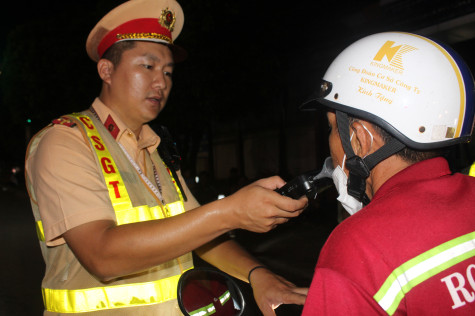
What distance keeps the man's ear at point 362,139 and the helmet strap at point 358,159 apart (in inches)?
1.4

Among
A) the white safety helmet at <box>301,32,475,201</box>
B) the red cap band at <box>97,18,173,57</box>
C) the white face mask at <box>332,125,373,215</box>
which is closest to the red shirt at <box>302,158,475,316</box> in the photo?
the white safety helmet at <box>301,32,475,201</box>

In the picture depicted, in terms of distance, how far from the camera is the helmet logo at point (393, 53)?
6.03 ft

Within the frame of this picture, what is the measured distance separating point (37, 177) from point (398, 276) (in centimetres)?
162

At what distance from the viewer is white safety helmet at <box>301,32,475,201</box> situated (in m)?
1.80

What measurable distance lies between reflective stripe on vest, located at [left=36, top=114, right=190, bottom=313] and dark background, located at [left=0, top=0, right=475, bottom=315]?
503 centimetres

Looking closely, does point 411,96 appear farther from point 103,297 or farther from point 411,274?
point 103,297

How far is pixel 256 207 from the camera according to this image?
1.66 m

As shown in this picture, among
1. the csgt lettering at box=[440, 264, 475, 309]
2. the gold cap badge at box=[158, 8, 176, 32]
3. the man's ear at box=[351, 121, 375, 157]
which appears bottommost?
the csgt lettering at box=[440, 264, 475, 309]

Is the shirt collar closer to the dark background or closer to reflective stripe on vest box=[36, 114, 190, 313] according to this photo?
reflective stripe on vest box=[36, 114, 190, 313]

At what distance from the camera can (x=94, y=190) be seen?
187 centimetres

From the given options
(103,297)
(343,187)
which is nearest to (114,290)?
(103,297)

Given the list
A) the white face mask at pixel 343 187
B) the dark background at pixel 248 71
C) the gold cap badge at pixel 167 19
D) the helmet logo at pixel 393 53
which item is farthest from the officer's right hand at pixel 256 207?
the dark background at pixel 248 71

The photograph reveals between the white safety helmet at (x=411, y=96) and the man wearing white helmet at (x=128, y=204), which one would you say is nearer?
the man wearing white helmet at (x=128, y=204)

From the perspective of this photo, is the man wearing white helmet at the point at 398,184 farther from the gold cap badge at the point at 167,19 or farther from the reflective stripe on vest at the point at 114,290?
the gold cap badge at the point at 167,19
